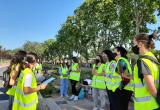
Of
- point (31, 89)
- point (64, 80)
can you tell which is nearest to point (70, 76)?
point (64, 80)

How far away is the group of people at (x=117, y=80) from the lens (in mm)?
4367

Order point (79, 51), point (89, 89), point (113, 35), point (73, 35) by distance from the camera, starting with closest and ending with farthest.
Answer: point (89, 89), point (113, 35), point (73, 35), point (79, 51)

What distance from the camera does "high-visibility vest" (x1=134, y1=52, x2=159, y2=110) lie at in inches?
171

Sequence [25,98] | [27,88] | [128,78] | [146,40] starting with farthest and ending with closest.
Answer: [128,78] → [25,98] → [27,88] → [146,40]

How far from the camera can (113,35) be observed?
5119cm

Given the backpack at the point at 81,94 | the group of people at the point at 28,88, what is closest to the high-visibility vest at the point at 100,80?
the backpack at the point at 81,94

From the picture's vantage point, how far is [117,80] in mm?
7559

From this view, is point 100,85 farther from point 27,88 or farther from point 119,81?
point 27,88

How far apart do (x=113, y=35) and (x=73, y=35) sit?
13.8 m

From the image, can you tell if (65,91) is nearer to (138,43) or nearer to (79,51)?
(138,43)

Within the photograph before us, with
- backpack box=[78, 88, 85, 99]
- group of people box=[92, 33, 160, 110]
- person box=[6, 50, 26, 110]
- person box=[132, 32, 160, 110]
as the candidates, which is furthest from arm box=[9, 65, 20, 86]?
backpack box=[78, 88, 85, 99]

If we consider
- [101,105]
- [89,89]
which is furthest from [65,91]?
[101,105]

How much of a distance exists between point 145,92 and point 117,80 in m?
3.14

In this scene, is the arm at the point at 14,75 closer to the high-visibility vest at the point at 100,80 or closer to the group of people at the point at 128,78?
the group of people at the point at 128,78
